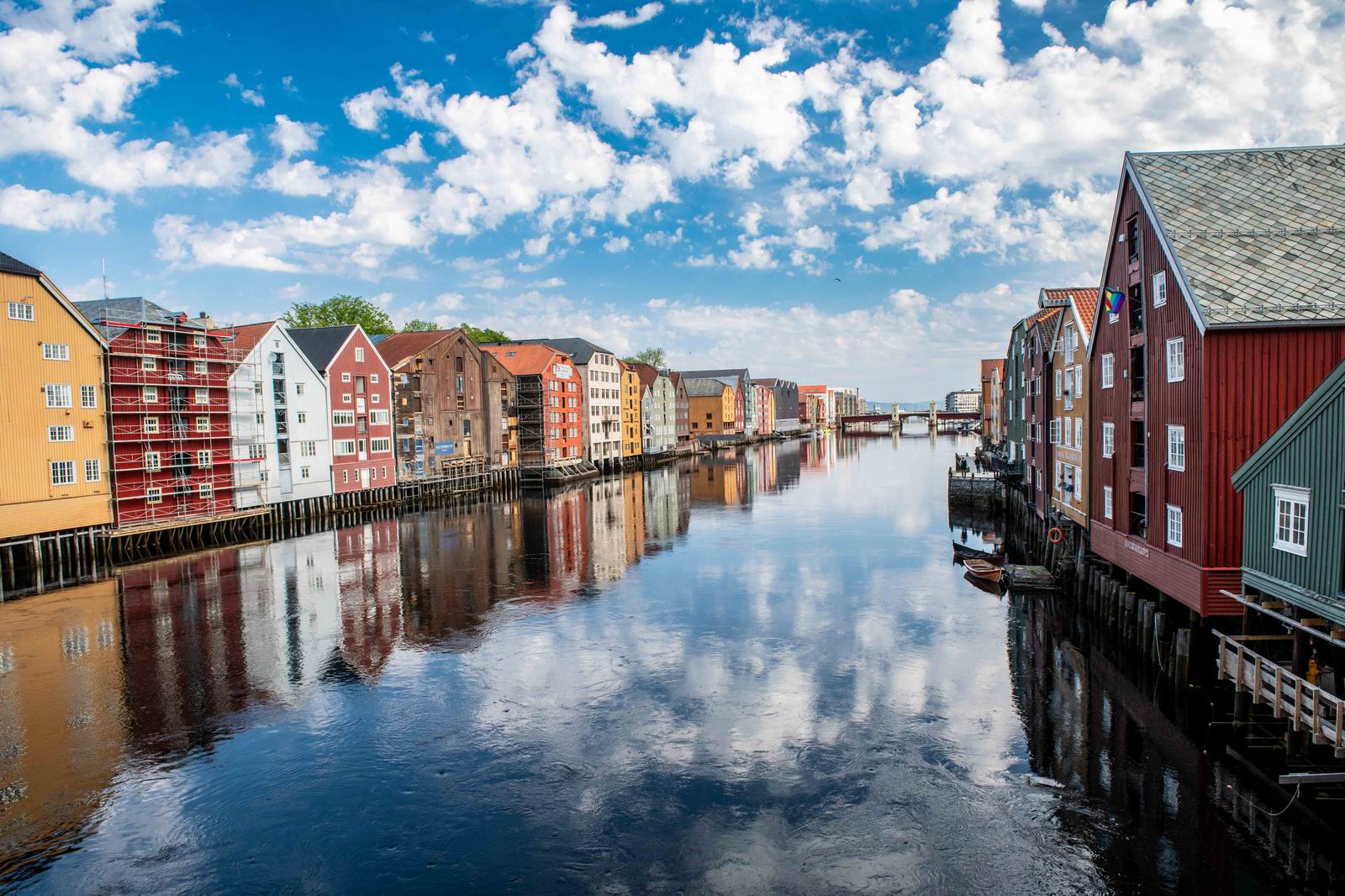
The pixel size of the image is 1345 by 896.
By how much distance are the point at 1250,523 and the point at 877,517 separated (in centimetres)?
3816

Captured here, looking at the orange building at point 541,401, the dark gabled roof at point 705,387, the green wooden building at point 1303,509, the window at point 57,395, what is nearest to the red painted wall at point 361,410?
the window at point 57,395

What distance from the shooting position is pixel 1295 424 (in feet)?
51.9

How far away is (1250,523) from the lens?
17.6 m

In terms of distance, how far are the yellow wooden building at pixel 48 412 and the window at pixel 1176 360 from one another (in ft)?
164

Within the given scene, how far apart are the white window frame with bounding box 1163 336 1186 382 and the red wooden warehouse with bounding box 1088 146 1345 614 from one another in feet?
0.15

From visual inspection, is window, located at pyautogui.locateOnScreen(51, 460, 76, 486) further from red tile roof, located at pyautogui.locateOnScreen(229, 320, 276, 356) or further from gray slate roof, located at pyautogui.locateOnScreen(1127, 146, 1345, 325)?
gray slate roof, located at pyautogui.locateOnScreen(1127, 146, 1345, 325)

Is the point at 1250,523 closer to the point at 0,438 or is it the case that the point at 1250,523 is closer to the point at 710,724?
the point at 710,724

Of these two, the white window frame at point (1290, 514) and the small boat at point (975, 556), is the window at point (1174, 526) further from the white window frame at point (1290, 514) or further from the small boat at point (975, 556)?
the small boat at point (975, 556)

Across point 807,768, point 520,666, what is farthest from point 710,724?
point 520,666

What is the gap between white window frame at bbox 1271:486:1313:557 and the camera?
A: 1544 centimetres

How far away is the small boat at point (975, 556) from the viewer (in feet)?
119

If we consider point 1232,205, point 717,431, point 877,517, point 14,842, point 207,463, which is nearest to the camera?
point 14,842

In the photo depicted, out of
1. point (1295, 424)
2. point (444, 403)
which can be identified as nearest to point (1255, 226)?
point (1295, 424)

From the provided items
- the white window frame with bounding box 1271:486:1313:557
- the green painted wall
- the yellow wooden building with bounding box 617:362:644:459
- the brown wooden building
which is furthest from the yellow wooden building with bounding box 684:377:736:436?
the white window frame with bounding box 1271:486:1313:557
